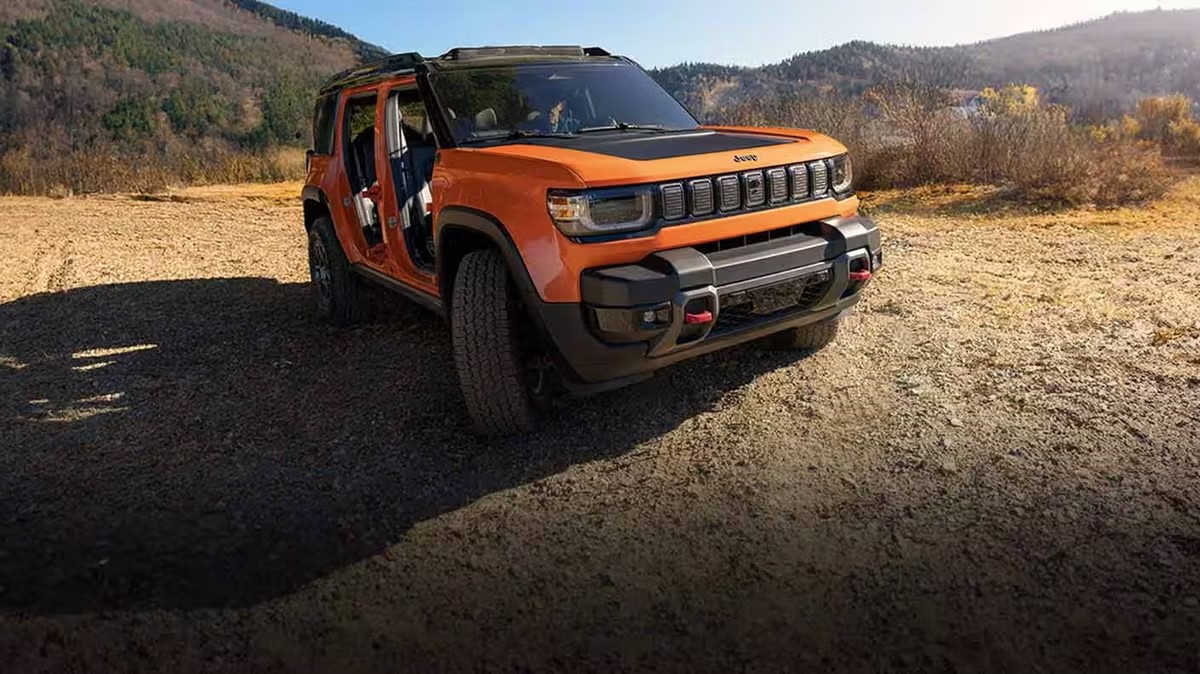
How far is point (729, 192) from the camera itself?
3.40 m

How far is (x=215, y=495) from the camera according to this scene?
3305mm

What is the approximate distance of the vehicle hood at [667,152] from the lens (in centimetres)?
319

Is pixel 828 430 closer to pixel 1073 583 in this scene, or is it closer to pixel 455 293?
pixel 1073 583

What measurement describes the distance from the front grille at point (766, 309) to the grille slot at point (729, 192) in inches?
15.4

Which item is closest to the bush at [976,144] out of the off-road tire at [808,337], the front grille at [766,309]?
the off-road tire at [808,337]

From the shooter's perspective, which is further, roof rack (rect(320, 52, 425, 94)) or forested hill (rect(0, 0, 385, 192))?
forested hill (rect(0, 0, 385, 192))

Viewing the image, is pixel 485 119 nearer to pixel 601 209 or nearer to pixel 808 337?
pixel 601 209

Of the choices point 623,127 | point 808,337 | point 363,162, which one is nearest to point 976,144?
point 808,337

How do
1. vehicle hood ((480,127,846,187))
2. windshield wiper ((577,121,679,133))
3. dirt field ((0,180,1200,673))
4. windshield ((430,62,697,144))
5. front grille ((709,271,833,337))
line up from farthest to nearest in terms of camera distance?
windshield wiper ((577,121,679,133)), windshield ((430,62,697,144)), front grille ((709,271,833,337)), vehicle hood ((480,127,846,187)), dirt field ((0,180,1200,673))

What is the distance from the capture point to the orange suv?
3.15 metres

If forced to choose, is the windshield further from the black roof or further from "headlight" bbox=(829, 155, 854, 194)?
"headlight" bbox=(829, 155, 854, 194)

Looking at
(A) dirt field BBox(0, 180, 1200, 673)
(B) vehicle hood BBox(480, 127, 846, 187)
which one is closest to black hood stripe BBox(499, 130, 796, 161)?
(B) vehicle hood BBox(480, 127, 846, 187)

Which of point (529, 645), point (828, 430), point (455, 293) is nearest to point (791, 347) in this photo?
point (828, 430)

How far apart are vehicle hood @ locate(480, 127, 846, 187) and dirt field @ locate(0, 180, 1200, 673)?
1206 millimetres
